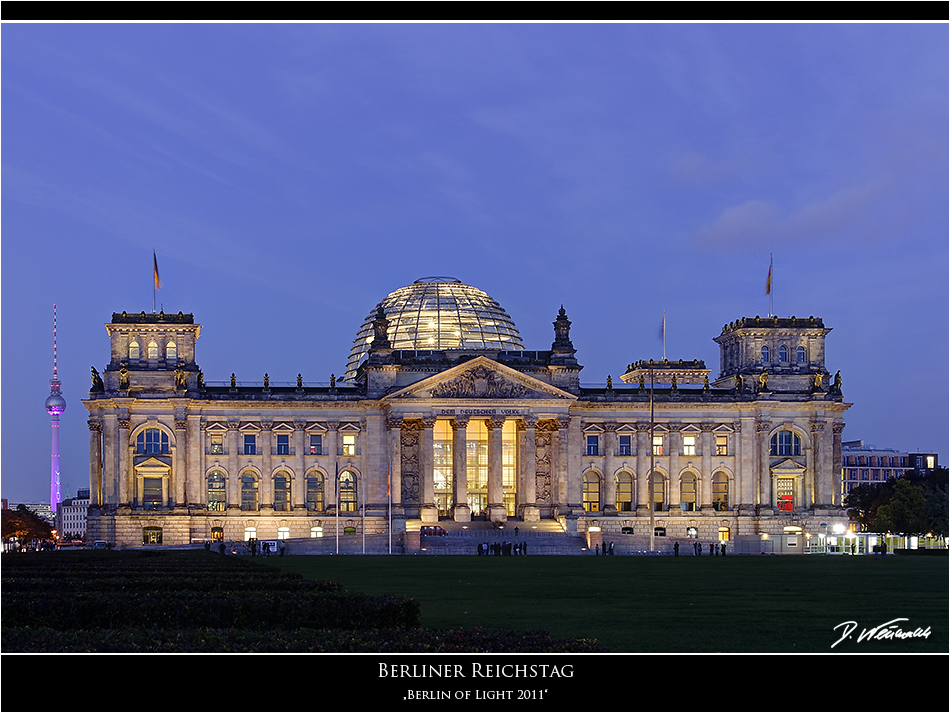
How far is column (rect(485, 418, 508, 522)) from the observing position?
408ft

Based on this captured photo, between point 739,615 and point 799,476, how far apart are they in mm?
98314

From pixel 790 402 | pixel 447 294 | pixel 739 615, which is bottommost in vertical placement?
pixel 739 615

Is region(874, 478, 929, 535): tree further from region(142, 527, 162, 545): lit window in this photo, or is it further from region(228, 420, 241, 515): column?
region(142, 527, 162, 545): lit window

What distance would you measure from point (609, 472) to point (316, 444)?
28.9 metres

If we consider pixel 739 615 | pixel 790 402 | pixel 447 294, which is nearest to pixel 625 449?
pixel 790 402

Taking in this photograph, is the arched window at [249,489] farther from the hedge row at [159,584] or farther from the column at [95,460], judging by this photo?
the hedge row at [159,584]

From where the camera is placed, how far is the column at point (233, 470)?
12581cm

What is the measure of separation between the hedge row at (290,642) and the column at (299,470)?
100644mm

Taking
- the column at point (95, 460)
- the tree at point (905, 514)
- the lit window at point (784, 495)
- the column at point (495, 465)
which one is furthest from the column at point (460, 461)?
the tree at point (905, 514)

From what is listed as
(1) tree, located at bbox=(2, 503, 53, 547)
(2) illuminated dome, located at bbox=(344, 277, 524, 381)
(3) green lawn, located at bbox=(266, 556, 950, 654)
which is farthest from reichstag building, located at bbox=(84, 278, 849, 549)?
(3) green lawn, located at bbox=(266, 556, 950, 654)

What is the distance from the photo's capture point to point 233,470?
4966 inches
